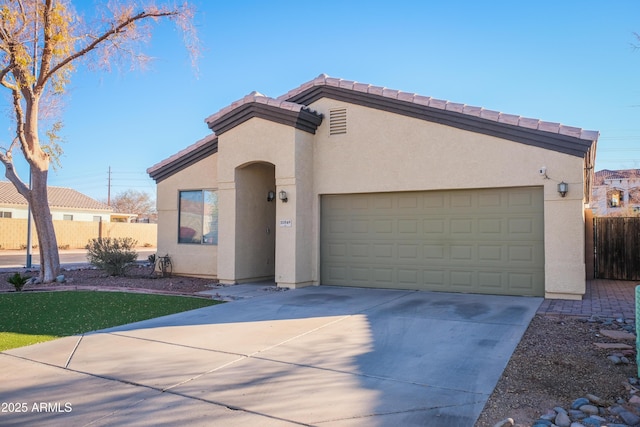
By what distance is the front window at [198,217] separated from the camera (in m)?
14.4

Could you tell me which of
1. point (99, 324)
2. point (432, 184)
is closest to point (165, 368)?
point (99, 324)

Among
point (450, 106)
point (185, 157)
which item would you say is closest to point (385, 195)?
point (450, 106)

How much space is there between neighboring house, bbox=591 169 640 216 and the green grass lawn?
1359 inches

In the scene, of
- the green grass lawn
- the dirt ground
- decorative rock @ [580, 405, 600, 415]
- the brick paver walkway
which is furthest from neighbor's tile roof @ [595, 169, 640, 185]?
decorative rock @ [580, 405, 600, 415]

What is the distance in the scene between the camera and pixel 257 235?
45.4 feet

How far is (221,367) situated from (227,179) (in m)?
8.30

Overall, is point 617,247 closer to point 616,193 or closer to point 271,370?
point 271,370

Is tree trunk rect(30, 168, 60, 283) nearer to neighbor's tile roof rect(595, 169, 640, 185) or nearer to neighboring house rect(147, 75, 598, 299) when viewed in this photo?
neighboring house rect(147, 75, 598, 299)

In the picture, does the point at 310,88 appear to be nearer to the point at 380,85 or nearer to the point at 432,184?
the point at 380,85

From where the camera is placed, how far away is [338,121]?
500 inches

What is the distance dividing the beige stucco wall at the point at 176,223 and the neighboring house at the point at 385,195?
0.06 meters

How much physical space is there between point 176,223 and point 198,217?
86 cm

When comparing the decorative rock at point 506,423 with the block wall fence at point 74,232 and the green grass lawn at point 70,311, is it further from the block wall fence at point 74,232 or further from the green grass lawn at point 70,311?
the block wall fence at point 74,232

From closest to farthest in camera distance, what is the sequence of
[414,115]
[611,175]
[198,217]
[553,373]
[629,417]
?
[629,417], [553,373], [414,115], [198,217], [611,175]
